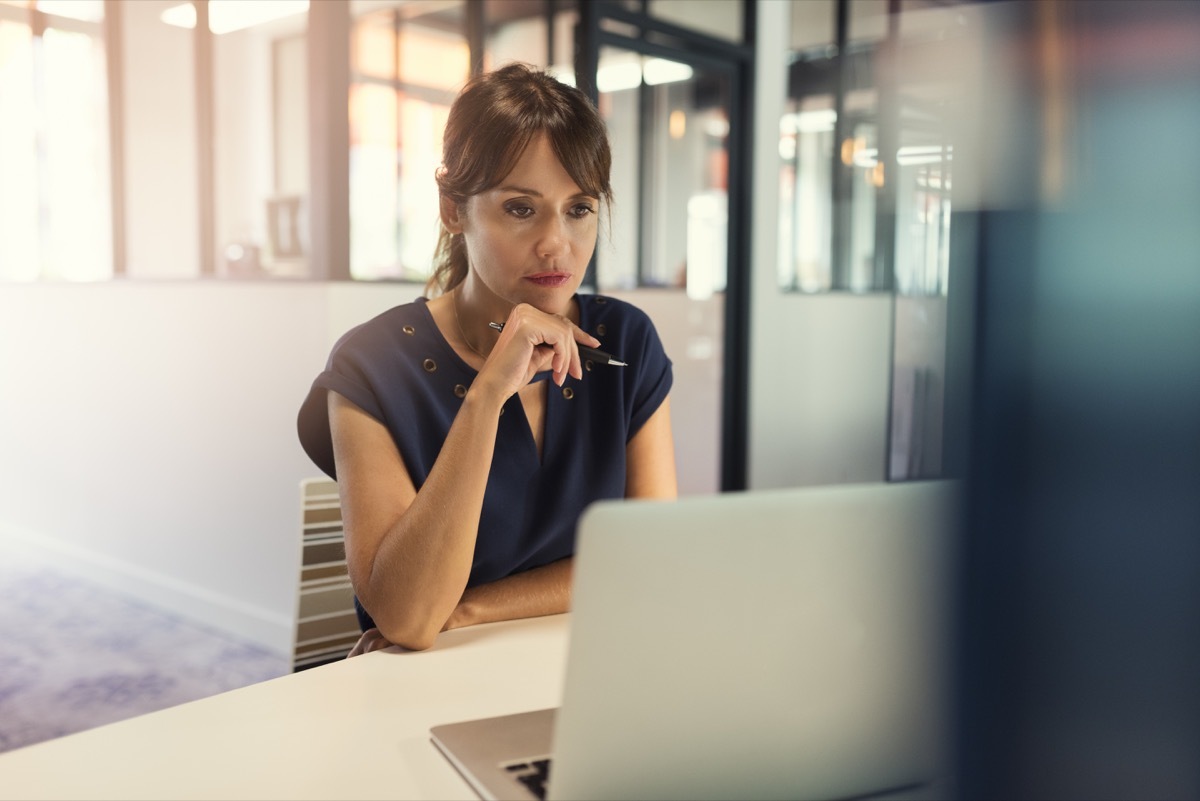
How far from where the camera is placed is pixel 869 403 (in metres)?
5.08

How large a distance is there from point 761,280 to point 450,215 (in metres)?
3.39

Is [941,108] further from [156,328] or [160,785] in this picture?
[156,328]

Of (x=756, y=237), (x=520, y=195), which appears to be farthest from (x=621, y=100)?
(x=520, y=195)

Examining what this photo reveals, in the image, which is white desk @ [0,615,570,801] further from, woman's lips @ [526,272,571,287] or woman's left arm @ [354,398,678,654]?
woman's lips @ [526,272,571,287]

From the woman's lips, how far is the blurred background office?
209mm

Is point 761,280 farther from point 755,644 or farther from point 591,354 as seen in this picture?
point 755,644

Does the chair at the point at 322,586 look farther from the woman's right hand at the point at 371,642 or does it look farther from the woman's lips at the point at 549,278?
the woman's lips at the point at 549,278

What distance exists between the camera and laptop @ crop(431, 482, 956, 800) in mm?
502

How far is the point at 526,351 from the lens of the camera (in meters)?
1.11

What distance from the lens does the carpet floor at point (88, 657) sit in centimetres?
184

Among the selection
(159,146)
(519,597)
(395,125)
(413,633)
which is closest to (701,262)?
(395,125)

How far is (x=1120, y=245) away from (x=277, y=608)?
2.83m

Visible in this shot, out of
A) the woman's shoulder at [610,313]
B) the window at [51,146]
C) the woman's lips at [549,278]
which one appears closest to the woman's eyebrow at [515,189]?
the woman's lips at [549,278]

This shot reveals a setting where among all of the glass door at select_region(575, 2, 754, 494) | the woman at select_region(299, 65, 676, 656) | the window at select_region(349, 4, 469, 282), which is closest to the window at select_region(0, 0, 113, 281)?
the window at select_region(349, 4, 469, 282)
